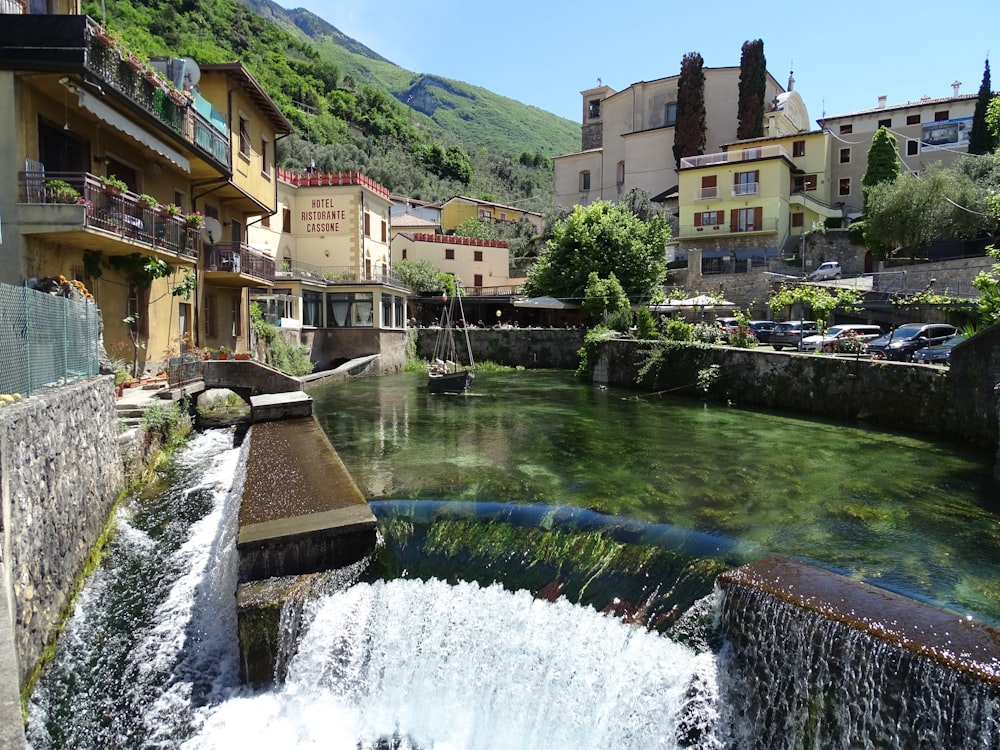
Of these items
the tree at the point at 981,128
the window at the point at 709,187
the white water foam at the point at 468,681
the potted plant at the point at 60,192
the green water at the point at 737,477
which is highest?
the tree at the point at 981,128

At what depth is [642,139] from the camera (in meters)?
65.8

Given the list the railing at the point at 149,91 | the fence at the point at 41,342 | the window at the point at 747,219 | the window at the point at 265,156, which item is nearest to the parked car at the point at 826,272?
the window at the point at 747,219

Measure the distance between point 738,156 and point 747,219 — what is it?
473 centimetres

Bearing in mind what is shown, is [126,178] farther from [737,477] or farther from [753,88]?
[753,88]

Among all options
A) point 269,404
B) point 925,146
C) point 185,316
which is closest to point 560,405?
point 269,404

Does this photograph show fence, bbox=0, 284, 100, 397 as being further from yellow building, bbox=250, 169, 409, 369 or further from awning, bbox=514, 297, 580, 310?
awning, bbox=514, 297, 580, 310

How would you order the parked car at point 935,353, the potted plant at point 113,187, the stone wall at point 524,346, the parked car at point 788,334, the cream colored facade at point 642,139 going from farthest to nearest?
the cream colored facade at point 642,139 < the stone wall at point 524,346 < the parked car at point 788,334 < the parked car at point 935,353 < the potted plant at point 113,187

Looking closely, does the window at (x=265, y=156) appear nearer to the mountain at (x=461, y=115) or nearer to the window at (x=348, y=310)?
the window at (x=348, y=310)

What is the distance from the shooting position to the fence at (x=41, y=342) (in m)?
7.75

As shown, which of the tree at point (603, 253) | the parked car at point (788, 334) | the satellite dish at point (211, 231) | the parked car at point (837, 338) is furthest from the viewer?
the tree at point (603, 253)

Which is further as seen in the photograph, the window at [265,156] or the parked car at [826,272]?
the parked car at [826,272]

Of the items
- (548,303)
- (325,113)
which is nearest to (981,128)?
(548,303)

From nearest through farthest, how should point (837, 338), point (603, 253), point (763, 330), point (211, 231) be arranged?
point (211, 231) → point (837, 338) → point (763, 330) → point (603, 253)

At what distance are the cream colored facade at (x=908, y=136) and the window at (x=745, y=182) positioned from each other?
10.5 metres
